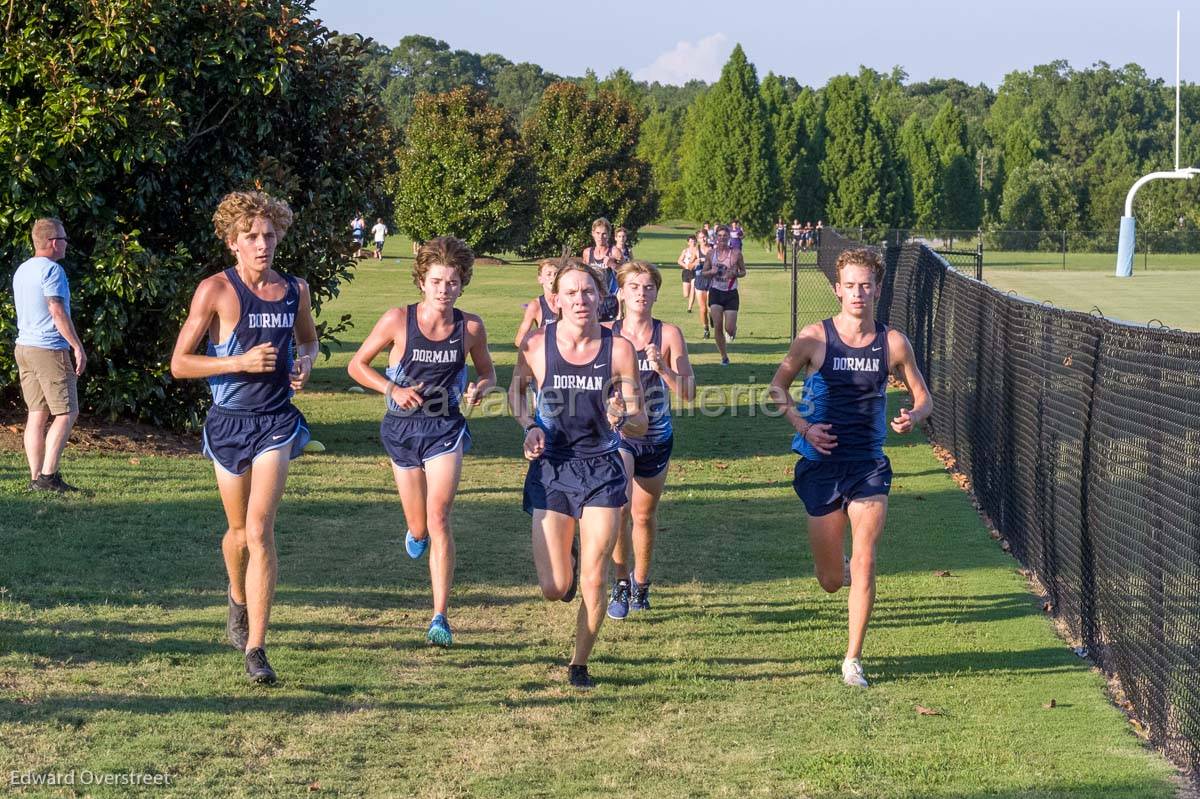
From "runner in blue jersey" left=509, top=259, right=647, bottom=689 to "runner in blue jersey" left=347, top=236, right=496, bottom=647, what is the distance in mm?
755

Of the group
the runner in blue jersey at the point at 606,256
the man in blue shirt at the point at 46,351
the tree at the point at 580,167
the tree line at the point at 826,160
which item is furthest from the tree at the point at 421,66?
the man in blue shirt at the point at 46,351

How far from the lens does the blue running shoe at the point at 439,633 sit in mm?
7594

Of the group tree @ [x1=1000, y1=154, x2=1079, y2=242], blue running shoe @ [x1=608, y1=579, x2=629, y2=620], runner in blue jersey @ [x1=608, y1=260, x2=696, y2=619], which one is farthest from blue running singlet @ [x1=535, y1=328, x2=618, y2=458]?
tree @ [x1=1000, y1=154, x2=1079, y2=242]

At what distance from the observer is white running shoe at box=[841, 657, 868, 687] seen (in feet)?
23.4

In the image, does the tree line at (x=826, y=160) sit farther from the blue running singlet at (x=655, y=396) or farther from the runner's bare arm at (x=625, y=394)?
the runner's bare arm at (x=625, y=394)

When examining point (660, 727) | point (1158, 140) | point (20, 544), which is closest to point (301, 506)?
point (20, 544)

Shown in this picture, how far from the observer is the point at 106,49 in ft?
41.5

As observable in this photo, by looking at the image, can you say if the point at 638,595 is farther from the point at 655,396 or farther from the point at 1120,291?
the point at 1120,291

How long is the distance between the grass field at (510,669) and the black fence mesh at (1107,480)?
0.26 m

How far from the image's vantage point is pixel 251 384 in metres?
6.86

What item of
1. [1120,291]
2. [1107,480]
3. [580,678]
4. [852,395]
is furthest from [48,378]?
[1120,291]

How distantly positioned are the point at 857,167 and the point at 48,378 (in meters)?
68.3

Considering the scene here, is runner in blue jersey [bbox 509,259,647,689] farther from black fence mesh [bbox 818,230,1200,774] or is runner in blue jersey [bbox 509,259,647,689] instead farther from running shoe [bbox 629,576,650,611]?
black fence mesh [bbox 818,230,1200,774]

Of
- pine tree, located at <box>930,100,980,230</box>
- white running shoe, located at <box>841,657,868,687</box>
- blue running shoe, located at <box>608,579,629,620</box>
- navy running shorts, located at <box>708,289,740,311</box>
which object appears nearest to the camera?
white running shoe, located at <box>841,657,868,687</box>
